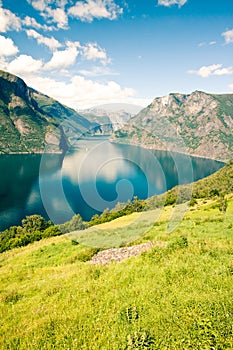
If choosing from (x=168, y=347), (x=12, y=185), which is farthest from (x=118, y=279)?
(x=12, y=185)

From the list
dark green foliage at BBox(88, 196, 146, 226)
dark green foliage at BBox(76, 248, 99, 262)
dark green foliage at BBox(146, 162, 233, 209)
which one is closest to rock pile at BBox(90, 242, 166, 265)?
dark green foliage at BBox(76, 248, 99, 262)

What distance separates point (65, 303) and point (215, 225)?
13986 mm

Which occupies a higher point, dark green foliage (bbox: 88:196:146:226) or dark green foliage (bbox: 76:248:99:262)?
dark green foliage (bbox: 76:248:99:262)

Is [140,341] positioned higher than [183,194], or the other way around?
[140,341]

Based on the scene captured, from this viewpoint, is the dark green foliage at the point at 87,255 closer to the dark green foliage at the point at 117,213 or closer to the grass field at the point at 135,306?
the grass field at the point at 135,306

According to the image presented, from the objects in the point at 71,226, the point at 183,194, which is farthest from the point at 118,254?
the point at 71,226

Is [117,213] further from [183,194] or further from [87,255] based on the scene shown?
[87,255]

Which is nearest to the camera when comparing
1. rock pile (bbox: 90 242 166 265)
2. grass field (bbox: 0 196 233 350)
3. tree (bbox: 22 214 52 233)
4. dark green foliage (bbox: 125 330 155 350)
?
dark green foliage (bbox: 125 330 155 350)

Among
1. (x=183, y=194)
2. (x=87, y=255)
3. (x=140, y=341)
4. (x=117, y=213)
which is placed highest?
(x=140, y=341)

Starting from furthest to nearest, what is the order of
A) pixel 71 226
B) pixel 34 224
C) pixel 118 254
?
pixel 34 224 → pixel 71 226 → pixel 118 254

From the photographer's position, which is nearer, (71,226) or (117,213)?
(71,226)

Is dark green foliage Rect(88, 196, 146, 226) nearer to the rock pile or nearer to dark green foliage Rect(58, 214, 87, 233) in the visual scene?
dark green foliage Rect(58, 214, 87, 233)

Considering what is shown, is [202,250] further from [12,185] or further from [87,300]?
[12,185]

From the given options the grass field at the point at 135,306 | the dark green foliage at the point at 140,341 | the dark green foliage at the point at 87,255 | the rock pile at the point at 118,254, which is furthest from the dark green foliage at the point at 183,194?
the dark green foliage at the point at 140,341
